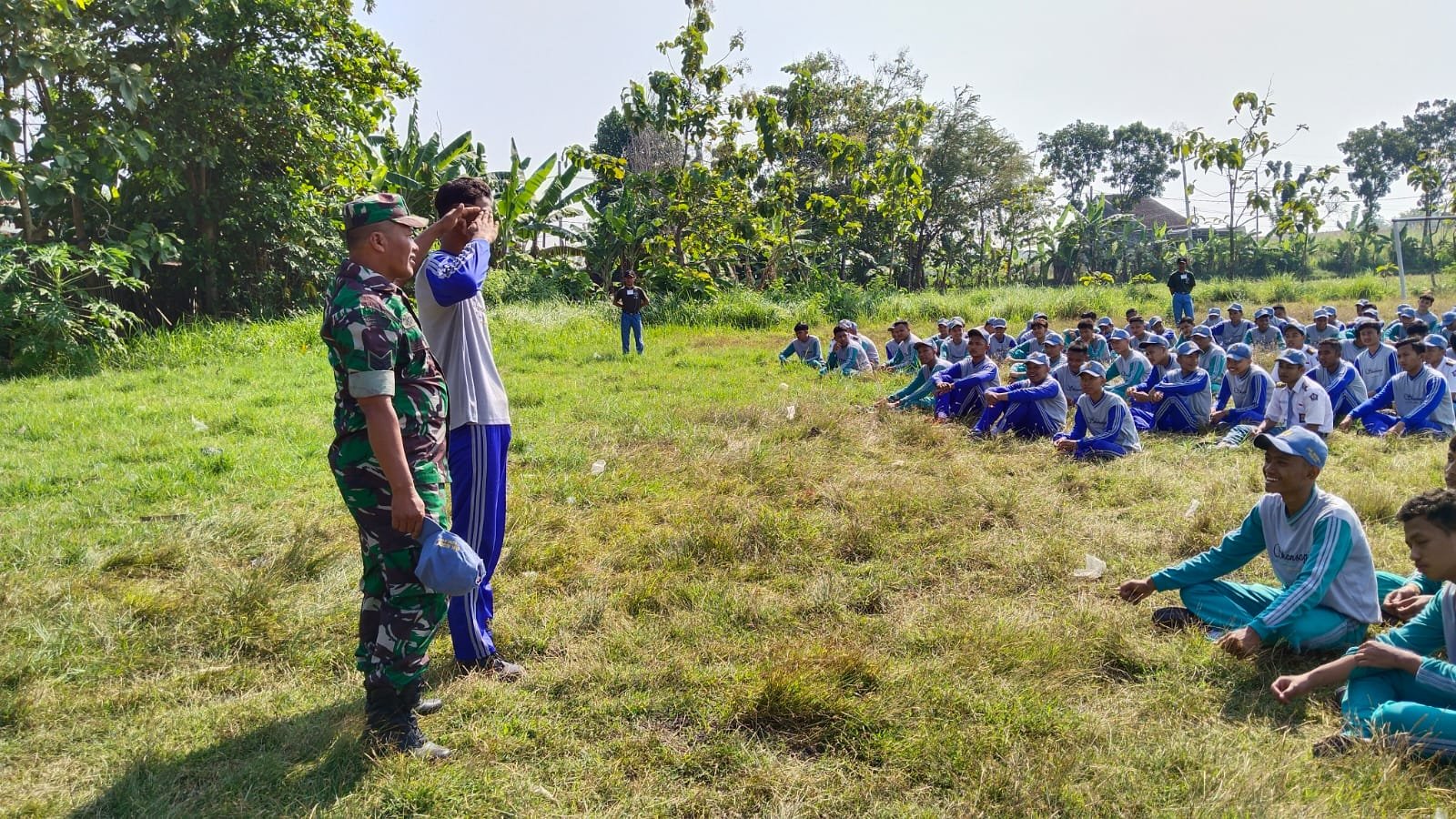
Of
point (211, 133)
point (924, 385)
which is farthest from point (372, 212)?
point (211, 133)

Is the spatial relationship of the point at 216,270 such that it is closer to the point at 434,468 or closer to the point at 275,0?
the point at 275,0

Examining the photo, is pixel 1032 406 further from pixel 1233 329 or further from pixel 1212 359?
pixel 1233 329

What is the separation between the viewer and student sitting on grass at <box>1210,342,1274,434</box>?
8.45 m

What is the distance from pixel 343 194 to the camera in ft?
51.9

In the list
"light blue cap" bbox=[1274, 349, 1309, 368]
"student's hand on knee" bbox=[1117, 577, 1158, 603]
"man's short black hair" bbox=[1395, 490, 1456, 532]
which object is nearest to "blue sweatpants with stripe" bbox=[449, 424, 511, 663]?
"student's hand on knee" bbox=[1117, 577, 1158, 603]

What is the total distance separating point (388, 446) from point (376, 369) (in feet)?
0.78

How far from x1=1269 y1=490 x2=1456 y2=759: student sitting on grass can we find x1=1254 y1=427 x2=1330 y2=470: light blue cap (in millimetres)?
428

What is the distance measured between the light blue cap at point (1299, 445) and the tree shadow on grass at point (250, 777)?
3.62 metres

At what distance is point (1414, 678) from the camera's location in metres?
2.97

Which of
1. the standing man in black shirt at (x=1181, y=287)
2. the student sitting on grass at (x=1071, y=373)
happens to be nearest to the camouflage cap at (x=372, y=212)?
the student sitting on grass at (x=1071, y=373)

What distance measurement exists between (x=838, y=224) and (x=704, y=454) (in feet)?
49.1

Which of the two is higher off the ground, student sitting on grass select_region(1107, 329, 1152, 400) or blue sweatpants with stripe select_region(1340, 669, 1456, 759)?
student sitting on grass select_region(1107, 329, 1152, 400)

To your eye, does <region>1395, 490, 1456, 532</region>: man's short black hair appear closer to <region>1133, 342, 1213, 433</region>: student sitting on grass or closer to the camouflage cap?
the camouflage cap

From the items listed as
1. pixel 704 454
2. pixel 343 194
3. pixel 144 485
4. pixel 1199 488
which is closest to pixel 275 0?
pixel 343 194
